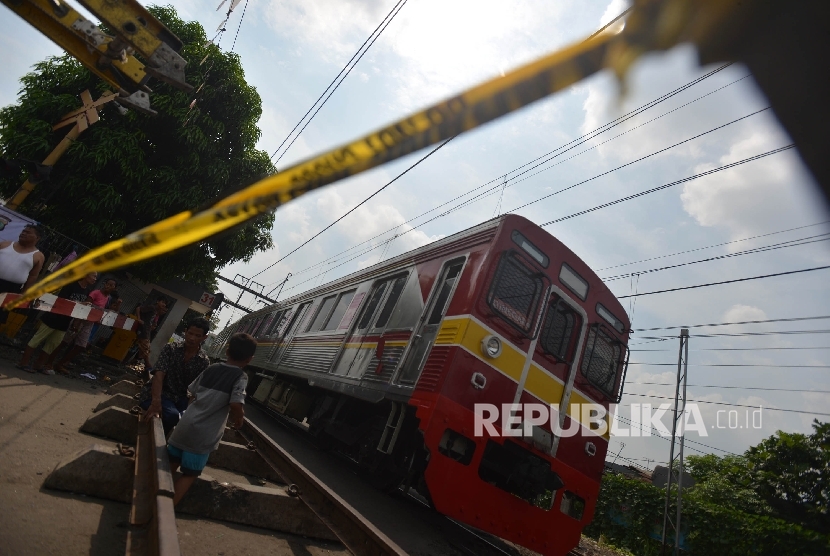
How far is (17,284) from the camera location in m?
5.21

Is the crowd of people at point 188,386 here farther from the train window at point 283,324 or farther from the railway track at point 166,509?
the train window at point 283,324

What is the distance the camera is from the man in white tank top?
16.8ft

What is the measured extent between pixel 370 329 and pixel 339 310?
2001 millimetres

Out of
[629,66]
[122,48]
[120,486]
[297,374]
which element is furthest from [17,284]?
[629,66]

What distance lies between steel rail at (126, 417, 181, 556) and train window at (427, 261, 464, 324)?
2.91 metres

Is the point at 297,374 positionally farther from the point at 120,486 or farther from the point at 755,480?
Answer: the point at 755,480

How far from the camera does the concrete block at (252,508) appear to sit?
3160mm

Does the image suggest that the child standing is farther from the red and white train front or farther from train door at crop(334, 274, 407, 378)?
train door at crop(334, 274, 407, 378)

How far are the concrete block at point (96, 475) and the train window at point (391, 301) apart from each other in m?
3.61

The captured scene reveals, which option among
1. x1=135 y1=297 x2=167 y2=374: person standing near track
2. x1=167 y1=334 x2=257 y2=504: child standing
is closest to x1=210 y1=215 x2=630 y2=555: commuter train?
x1=167 y1=334 x2=257 y2=504: child standing

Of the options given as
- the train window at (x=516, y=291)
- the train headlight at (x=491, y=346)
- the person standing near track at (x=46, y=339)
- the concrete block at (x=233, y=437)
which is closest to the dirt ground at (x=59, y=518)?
the concrete block at (x=233, y=437)

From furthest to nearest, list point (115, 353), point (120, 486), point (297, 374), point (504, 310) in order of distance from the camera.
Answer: point (115, 353) → point (297, 374) → point (504, 310) → point (120, 486)

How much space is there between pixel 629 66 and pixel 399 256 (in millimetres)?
6148

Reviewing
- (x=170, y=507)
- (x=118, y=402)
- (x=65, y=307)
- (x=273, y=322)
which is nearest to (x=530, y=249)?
(x=170, y=507)
